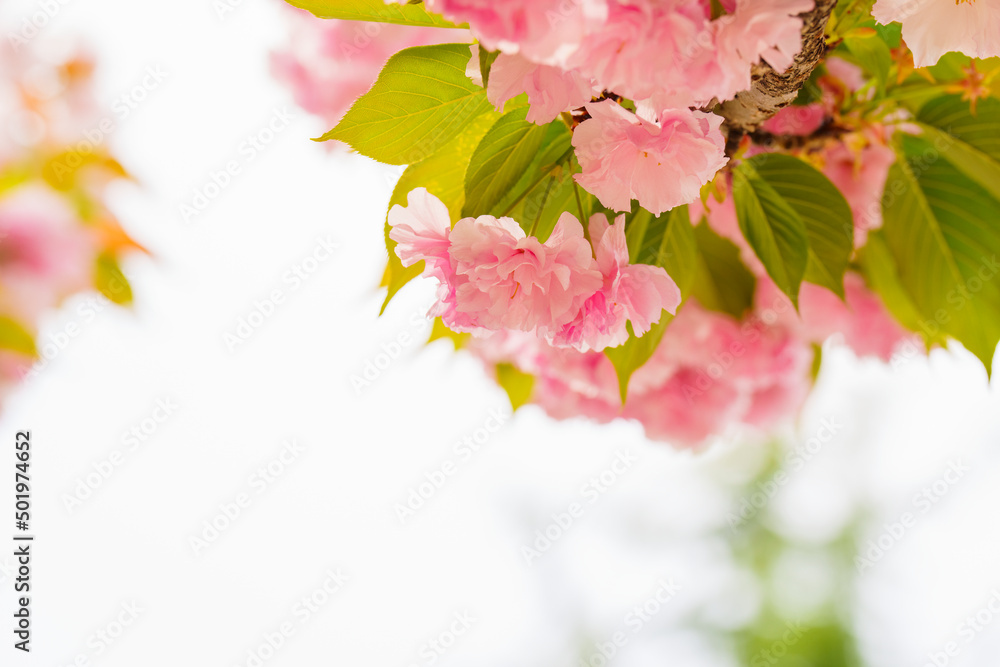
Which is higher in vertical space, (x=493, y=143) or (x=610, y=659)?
(x=493, y=143)

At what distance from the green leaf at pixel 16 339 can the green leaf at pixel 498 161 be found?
633mm

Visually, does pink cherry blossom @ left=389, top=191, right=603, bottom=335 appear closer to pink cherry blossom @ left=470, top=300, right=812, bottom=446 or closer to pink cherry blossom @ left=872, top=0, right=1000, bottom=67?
pink cherry blossom @ left=872, top=0, right=1000, bottom=67

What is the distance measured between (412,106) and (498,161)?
0.20ft

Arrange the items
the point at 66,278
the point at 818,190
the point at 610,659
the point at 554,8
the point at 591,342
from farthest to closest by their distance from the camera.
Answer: the point at 610,659 < the point at 66,278 < the point at 818,190 < the point at 591,342 < the point at 554,8

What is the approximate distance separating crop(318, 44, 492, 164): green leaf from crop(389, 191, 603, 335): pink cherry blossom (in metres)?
0.05

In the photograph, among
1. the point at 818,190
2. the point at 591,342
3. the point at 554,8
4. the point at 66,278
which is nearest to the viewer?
the point at 554,8

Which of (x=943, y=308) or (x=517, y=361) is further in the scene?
(x=517, y=361)

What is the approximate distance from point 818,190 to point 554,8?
0.32 meters

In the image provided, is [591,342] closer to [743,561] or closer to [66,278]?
[66,278]

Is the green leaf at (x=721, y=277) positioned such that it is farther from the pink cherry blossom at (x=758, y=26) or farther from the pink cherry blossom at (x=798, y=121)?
the pink cherry blossom at (x=758, y=26)

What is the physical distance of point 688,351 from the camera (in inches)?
31.0

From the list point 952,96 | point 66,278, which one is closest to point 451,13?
point 952,96

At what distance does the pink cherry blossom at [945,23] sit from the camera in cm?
35

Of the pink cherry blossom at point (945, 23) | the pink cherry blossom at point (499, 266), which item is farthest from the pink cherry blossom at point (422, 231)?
the pink cherry blossom at point (945, 23)
